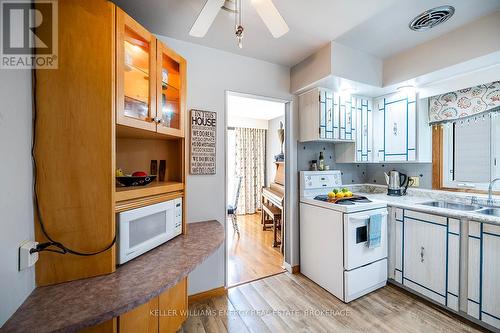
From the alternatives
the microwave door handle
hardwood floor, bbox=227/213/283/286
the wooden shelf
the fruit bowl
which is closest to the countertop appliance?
the microwave door handle

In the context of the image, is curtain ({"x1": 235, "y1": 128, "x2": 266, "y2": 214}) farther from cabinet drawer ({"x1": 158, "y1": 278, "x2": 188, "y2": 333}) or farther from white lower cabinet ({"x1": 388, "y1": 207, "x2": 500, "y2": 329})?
cabinet drawer ({"x1": 158, "y1": 278, "x2": 188, "y2": 333})

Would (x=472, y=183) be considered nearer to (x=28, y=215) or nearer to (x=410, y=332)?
(x=410, y=332)

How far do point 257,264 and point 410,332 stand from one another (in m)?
1.66

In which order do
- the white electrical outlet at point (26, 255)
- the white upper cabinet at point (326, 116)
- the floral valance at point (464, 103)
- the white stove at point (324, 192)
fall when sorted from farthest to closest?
the white upper cabinet at point (326, 116), the white stove at point (324, 192), the floral valance at point (464, 103), the white electrical outlet at point (26, 255)

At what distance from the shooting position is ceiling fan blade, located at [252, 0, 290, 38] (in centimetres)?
113

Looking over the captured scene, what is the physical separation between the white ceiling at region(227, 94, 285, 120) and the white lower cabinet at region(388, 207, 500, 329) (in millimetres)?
2459

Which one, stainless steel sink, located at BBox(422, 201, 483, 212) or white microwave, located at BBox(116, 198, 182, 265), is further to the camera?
stainless steel sink, located at BBox(422, 201, 483, 212)

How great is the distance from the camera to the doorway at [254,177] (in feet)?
11.4

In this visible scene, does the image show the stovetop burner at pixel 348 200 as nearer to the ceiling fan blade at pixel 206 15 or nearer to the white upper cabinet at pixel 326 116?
the white upper cabinet at pixel 326 116

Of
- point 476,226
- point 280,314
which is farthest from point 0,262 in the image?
point 476,226

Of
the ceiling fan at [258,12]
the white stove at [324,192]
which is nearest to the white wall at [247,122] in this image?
the white stove at [324,192]

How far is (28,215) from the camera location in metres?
0.92

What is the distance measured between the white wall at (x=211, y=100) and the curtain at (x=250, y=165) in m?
2.91

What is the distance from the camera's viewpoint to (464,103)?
2189 millimetres
